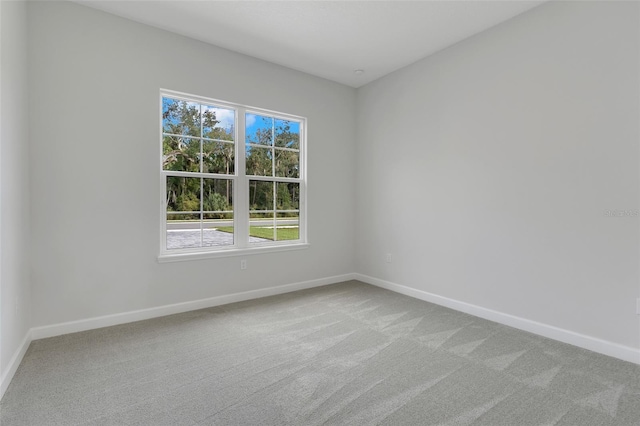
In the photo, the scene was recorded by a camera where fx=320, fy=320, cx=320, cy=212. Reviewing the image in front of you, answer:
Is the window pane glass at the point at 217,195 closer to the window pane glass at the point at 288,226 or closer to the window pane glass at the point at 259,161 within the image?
the window pane glass at the point at 259,161

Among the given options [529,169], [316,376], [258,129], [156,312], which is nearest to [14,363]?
[156,312]

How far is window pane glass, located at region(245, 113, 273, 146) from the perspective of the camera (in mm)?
3992

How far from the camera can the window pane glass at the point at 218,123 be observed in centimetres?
366

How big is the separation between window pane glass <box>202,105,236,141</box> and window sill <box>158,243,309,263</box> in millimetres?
1336

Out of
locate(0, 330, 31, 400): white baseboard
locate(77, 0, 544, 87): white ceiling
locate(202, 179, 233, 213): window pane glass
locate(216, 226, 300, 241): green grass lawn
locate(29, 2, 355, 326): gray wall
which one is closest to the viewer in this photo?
locate(0, 330, 31, 400): white baseboard

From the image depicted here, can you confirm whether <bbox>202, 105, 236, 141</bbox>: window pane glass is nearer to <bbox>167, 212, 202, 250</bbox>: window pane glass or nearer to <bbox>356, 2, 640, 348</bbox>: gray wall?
<bbox>167, 212, 202, 250</bbox>: window pane glass

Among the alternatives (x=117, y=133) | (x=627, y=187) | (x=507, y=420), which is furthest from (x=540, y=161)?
(x=117, y=133)

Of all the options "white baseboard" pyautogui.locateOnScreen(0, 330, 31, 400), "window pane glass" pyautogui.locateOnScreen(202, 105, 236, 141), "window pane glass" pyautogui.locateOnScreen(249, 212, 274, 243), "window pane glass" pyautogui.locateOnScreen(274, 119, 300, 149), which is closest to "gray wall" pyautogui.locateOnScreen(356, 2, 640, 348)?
"window pane glass" pyautogui.locateOnScreen(274, 119, 300, 149)

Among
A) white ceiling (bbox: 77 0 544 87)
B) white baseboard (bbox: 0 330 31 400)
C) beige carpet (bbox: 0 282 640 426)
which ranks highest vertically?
white ceiling (bbox: 77 0 544 87)

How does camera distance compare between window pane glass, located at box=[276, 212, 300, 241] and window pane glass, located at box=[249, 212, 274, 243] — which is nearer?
window pane glass, located at box=[249, 212, 274, 243]

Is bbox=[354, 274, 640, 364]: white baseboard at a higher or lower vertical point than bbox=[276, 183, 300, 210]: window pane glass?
lower

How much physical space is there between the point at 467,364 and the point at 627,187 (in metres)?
1.79

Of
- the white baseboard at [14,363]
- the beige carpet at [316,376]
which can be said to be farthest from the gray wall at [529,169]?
the white baseboard at [14,363]

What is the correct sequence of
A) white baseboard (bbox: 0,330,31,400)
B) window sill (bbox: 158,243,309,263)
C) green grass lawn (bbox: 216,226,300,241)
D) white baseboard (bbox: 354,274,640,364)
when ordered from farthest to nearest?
green grass lawn (bbox: 216,226,300,241) → window sill (bbox: 158,243,309,263) → white baseboard (bbox: 354,274,640,364) → white baseboard (bbox: 0,330,31,400)
